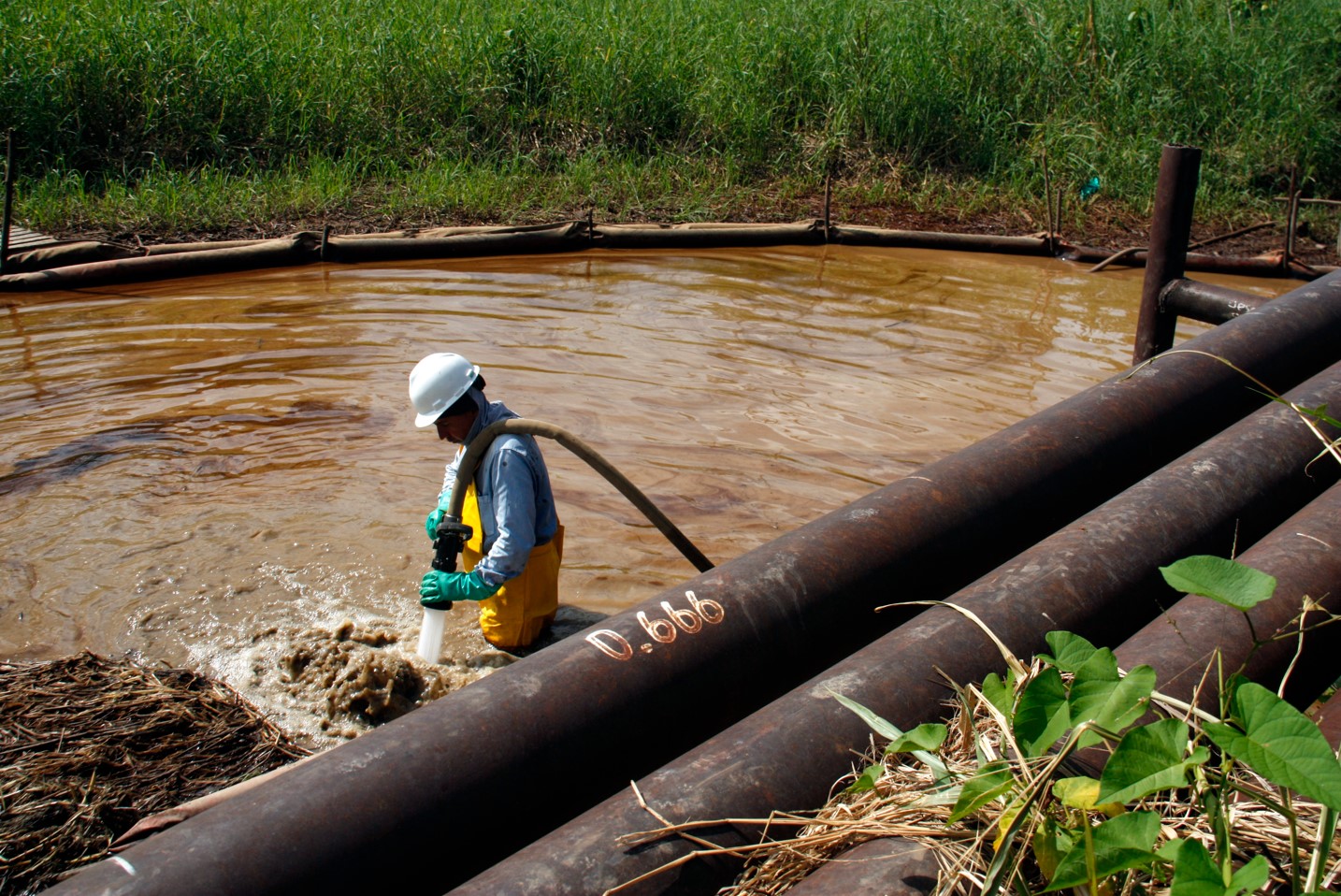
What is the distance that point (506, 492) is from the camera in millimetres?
3645

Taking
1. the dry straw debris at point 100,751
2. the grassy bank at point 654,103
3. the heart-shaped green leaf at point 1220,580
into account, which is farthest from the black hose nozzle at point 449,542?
the grassy bank at point 654,103

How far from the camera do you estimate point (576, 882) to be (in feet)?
5.60

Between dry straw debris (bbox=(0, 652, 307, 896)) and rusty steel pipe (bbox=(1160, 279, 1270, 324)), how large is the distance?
413cm

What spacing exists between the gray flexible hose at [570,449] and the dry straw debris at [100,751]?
3.06 ft

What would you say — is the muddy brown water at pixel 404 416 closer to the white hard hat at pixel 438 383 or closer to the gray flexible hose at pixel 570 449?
the gray flexible hose at pixel 570 449

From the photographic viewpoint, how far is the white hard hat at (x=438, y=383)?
3584 millimetres

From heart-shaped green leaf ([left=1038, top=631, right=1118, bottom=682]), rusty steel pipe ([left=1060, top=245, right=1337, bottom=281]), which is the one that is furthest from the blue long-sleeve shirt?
rusty steel pipe ([left=1060, top=245, right=1337, bottom=281])

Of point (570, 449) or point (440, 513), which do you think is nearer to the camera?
point (570, 449)

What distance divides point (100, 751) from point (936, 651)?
232 cm

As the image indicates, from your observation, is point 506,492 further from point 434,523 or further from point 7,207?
point 7,207

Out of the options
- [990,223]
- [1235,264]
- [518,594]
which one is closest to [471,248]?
[990,223]

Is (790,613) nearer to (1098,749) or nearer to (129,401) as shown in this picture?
(1098,749)

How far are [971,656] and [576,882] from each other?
3.09 feet

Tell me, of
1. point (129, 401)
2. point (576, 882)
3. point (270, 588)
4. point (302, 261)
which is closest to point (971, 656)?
point (576, 882)
